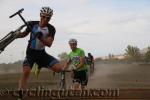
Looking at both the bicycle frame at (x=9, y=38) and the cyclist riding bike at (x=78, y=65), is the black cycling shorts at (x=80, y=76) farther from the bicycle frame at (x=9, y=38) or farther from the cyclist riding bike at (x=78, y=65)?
the bicycle frame at (x=9, y=38)

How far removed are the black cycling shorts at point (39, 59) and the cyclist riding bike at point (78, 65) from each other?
2.97m

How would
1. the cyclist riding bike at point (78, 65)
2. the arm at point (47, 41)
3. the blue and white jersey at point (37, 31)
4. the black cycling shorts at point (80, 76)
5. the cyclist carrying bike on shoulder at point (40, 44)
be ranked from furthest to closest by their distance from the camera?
the black cycling shorts at point (80, 76), the cyclist riding bike at point (78, 65), the blue and white jersey at point (37, 31), the cyclist carrying bike on shoulder at point (40, 44), the arm at point (47, 41)

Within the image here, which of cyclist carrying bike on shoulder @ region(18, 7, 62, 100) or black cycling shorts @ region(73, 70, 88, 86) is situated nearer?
cyclist carrying bike on shoulder @ region(18, 7, 62, 100)

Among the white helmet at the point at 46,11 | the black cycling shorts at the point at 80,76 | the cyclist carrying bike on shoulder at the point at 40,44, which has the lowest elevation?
the black cycling shorts at the point at 80,76

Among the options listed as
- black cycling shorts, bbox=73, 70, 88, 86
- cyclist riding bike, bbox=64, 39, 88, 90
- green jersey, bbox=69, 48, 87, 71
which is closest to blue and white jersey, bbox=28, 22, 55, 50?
cyclist riding bike, bbox=64, 39, 88, 90

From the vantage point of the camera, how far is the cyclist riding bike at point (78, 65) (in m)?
13.2

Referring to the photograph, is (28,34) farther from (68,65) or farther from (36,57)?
(68,65)

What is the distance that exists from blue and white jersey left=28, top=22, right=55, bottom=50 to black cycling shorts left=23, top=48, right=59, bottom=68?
114mm

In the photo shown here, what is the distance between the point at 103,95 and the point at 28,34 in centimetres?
328

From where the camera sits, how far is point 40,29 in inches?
385

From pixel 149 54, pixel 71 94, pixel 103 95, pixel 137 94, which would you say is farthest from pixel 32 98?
pixel 149 54

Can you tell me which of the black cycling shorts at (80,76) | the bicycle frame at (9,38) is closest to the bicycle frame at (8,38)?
the bicycle frame at (9,38)

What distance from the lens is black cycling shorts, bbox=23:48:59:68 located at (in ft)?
32.5

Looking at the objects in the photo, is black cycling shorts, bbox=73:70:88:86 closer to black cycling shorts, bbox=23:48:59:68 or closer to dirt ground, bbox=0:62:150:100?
black cycling shorts, bbox=23:48:59:68
